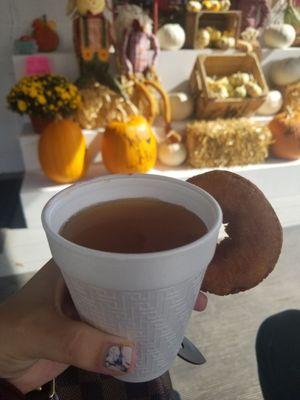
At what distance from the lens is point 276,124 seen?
7.56 ft

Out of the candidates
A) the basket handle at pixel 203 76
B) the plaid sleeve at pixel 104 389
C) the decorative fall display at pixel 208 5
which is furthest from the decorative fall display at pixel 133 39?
the plaid sleeve at pixel 104 389

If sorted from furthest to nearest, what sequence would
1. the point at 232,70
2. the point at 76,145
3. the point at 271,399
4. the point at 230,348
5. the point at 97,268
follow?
1. the point at 232,70
2. the point at 76,145
3. the point at 230,348
4. the point at 271,399
5. the point at 97,268

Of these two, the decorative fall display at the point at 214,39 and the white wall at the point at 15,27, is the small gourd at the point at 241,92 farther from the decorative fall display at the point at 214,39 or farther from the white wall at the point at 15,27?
the white wall at the point at 15,27

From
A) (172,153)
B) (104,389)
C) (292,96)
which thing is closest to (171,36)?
(172,153)

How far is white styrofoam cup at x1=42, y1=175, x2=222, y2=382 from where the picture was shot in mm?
375

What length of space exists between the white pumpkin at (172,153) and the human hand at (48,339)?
164cm

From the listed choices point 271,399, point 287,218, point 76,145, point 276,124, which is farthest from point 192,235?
point 276,124

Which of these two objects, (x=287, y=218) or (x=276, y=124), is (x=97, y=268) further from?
(x=276, y=124)

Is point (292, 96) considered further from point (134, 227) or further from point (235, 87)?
point (134, 227)

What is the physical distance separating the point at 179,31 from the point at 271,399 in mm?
2183

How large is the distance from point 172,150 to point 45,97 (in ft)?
2.68

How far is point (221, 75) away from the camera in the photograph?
246 centimetres

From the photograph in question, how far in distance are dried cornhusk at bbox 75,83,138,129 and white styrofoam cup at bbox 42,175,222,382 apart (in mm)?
1607

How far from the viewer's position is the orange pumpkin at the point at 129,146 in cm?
197
